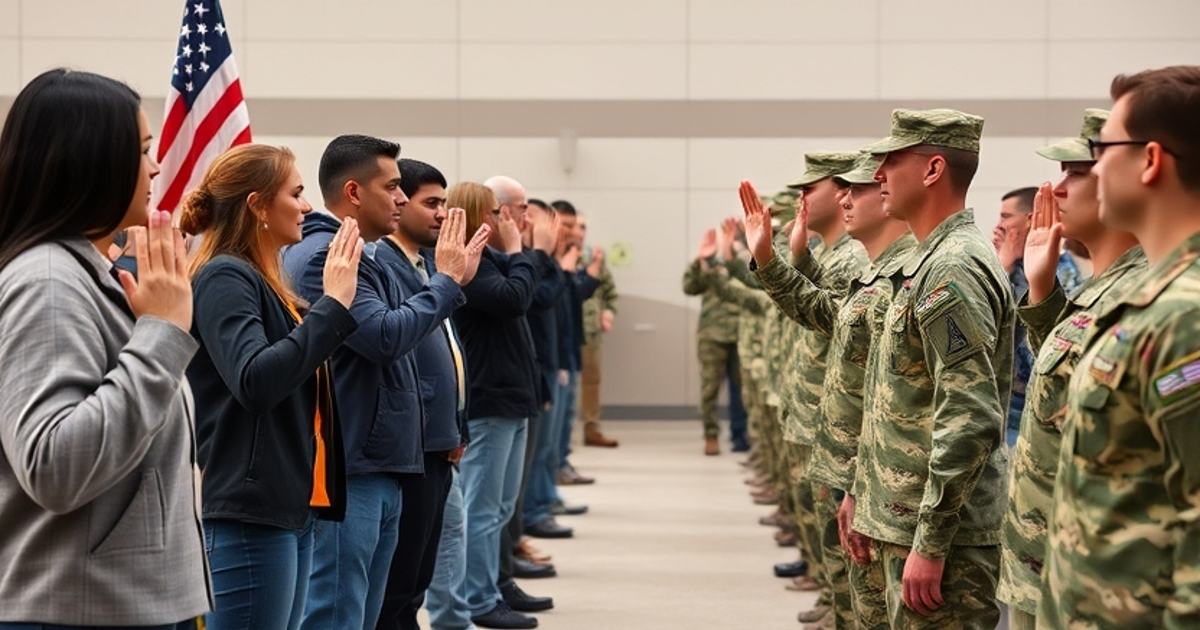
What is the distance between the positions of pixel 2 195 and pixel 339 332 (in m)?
0.94

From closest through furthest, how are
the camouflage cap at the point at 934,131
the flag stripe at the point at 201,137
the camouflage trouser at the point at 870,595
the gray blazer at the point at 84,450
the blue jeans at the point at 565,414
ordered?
the gray blazer at the point at 84,450 < the camouflage cap at the point at 934,131 < the camouflage trouser at the point at 870,595 < the flag stripe at the point at 201,137 < the blue jeans at the point at 565,414

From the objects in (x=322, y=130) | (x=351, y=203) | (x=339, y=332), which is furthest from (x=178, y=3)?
(x=339, y=332)

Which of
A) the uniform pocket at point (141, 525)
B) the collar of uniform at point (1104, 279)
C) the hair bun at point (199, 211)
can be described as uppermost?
the hair bun at point (199, 211)

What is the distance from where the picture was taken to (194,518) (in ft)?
6.97

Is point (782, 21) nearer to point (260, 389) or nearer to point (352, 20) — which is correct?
point (352, 20)

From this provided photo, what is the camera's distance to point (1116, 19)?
12812mm

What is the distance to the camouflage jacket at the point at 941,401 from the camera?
3057 millimetres

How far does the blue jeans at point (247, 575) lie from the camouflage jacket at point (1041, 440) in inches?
54.6

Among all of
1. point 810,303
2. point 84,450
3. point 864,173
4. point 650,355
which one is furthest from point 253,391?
point 650,355

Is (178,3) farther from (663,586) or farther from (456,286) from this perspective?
(456,286)

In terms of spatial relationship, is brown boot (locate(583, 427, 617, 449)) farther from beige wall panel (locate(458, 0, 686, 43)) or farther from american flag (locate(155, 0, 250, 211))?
american flag (locate(155, 0, 250, 211))

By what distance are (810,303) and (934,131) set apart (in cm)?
135

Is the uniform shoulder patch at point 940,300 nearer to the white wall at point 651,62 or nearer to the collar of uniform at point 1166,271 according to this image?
the collar of uniform at point 1166,271

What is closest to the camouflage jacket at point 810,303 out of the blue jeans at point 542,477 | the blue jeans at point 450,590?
the blue jeans at point 450,590
